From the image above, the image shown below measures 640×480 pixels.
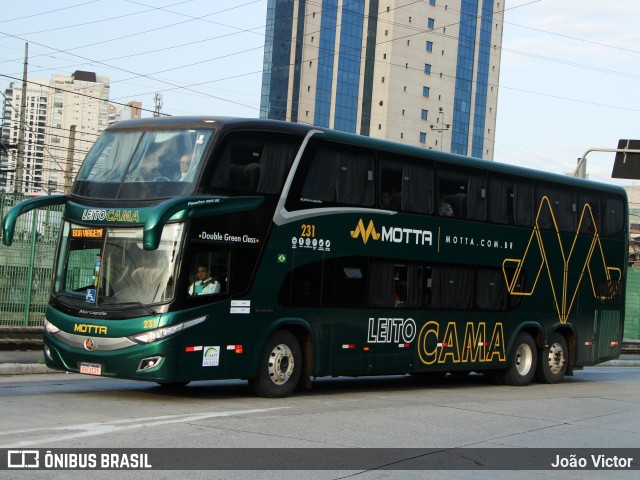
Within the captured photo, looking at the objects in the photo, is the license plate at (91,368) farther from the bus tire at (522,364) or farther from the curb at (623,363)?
the curb at (623,363)

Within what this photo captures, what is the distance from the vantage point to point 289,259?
15.3 meters

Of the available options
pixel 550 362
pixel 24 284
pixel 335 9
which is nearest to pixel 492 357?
pixel 550 362

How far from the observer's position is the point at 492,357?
19656 millimetres

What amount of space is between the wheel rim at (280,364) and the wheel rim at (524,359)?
6974 millimetres

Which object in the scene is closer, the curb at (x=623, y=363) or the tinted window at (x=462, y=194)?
the tinted window at (x=462, y=194)

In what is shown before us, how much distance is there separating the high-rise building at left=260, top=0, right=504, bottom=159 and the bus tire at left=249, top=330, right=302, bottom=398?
111 meters

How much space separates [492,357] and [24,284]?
411 inches

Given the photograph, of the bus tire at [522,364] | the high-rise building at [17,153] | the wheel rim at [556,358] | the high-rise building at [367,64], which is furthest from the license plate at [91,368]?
the high-rise building at [367,64]

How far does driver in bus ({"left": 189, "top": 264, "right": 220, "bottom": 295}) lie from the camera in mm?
13820

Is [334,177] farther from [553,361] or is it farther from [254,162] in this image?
[553,361]

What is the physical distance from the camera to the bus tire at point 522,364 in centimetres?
2034

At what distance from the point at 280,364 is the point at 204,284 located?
200 cm

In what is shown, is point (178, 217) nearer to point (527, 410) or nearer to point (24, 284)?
point (527, 410)
